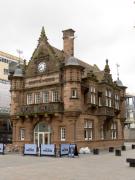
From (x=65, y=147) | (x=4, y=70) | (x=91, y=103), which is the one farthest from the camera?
(x=4, y=70)

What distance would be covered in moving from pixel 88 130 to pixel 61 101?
583cm

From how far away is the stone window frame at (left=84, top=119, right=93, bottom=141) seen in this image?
4290 cm

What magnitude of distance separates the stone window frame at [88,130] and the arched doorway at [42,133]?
4.84 meters

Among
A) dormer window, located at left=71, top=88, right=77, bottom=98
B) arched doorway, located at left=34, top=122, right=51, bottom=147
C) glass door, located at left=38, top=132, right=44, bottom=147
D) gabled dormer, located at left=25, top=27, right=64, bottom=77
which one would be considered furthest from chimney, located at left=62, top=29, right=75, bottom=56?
glass door, located at left=38, top=132, right=44, bottom=147

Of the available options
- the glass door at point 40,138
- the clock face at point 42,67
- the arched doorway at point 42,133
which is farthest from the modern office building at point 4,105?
the clock face at point 42,67

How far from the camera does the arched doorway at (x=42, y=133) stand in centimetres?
4294

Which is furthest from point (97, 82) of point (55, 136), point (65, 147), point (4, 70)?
point (4, 70)

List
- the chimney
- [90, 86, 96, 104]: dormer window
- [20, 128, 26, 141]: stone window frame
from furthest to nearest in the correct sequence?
the chimney
[20, 128, 26, 141]: stone window frame
[90, 86, 96, 104]: dormer window

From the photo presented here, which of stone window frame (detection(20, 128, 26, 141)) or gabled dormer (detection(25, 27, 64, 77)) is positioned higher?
gabled dormer (detection(25, 27, 64, 77))

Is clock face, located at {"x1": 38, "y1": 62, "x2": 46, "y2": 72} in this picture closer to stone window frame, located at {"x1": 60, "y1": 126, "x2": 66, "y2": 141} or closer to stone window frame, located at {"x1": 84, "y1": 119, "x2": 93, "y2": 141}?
stone window frame, located at {"x1": 60, "y1": 126, "x2": 66, "y2": 141}

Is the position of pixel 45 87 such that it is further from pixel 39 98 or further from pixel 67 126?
pixel 67 126

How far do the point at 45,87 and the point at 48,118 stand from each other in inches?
176

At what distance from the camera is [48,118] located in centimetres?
4228

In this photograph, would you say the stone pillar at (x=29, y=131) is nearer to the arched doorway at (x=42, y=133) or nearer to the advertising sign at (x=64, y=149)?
the arched doorway at (x=42, y=133)
